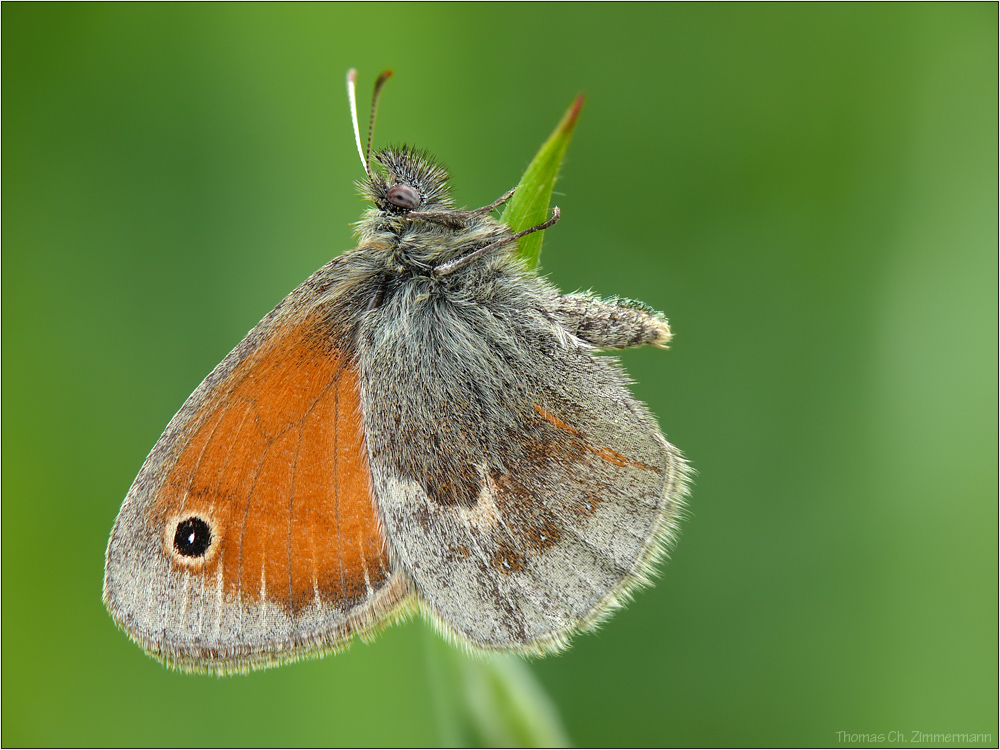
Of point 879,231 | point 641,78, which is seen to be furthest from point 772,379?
point 641,78

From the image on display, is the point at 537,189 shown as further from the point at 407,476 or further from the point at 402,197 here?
the point at 407,476

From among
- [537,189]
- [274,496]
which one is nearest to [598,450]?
[537,189]

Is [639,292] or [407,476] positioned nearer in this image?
[407,476]

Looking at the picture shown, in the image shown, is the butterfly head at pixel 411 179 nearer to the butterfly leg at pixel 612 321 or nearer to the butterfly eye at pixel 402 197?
the butterfly eye at pixel 402 197

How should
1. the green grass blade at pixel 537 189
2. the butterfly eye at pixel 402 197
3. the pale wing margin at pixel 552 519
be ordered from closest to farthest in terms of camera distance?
the green grass blade at pixel 537 189, the pale wing margin at pixel 552 519, the butterfly eye at pixel 402 197

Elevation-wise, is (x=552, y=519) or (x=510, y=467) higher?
(x=510, y=467)

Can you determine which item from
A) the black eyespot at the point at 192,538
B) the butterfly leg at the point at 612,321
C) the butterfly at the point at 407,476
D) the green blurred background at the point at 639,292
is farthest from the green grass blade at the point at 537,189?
the black eyespot at the point at 192,538

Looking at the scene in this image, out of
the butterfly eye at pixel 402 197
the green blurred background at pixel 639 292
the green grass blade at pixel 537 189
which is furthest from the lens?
the green blurred background at pixel 639 292
